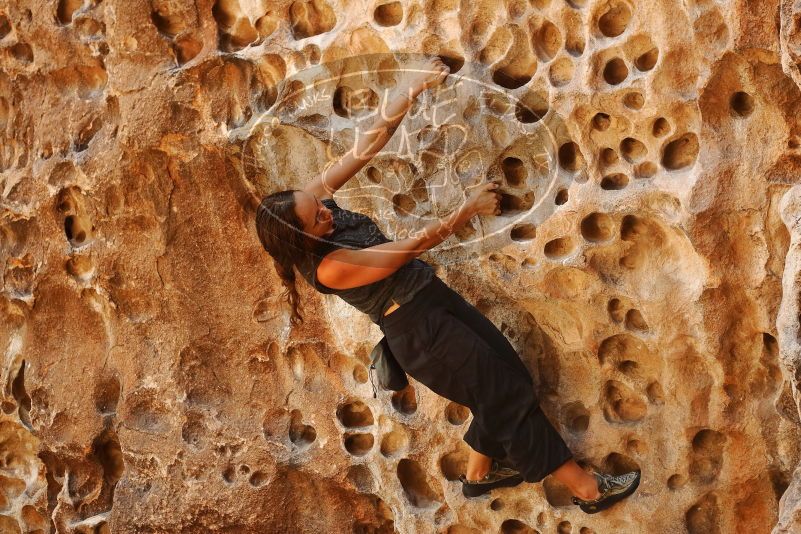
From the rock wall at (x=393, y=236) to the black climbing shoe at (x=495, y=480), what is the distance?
8 cm

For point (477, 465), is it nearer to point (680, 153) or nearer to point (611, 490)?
point (611, 490)

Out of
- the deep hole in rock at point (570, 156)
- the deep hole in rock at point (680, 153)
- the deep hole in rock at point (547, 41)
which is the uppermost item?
the deep hole in rock at point (547, 41)

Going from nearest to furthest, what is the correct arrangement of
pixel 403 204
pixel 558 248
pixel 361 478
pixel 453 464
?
pixel 558 248 → pixel 403 204 → pixel 453 464 → pixel 361 478

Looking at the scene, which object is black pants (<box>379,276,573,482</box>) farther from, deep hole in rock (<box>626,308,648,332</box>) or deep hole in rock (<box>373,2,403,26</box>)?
deep hole in rock (<box>373,2,403,26</box>)

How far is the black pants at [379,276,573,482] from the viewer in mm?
3000

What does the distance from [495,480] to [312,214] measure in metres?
1.16

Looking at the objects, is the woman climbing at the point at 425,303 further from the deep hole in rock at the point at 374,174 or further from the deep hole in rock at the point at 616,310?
the deep hole in rock at the point at 616,310

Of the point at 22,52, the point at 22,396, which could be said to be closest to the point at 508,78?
the point at 22,52

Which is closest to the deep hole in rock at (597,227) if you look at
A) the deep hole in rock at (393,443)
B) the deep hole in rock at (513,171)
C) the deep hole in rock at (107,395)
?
the deep hole in rock at (513,171)

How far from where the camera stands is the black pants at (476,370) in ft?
9.84

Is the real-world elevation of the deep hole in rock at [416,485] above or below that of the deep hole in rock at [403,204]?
below

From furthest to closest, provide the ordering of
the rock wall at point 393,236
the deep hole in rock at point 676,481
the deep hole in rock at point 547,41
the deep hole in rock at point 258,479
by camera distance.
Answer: the deep hole in rock at point 258,479, the deep hole in rock at point 676,481, the deep hole in rock at point 547,41, the rock wall at point 393,236

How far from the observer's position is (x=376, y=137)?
3045 mm

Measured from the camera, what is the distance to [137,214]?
3.61m
